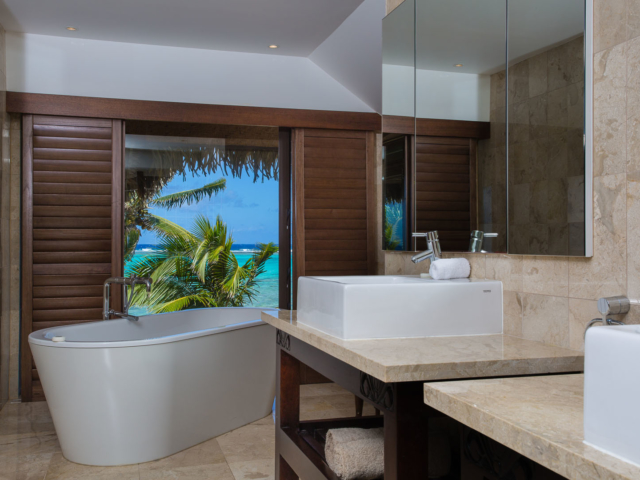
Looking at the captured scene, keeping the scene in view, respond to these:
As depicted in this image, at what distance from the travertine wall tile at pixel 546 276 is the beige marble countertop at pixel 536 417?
0.34 metres

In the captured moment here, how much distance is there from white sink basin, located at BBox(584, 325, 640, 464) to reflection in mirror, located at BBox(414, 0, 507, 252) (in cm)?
103

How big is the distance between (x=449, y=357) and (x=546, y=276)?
465 millimetres

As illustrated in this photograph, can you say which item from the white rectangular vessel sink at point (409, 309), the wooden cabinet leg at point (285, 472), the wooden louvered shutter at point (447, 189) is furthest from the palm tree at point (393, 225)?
the wooden cabinet leg at point (285, 472)

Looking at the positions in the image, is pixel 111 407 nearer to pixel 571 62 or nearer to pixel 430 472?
pixel 430 472

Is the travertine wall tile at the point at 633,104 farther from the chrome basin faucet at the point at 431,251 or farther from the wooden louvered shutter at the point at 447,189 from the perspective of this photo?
the chrome basin faucet at the point at 431,251

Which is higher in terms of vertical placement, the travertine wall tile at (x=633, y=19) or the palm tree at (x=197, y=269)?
the travertine wall tile at (x=633, y=19)

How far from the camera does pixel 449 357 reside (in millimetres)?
1352

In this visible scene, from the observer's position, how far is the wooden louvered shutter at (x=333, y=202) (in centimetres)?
441

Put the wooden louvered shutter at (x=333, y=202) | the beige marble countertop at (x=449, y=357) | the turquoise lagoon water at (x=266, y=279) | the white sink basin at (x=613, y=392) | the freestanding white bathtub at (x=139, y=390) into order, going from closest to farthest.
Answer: the white sink basin at (x=613, y=392)
the beige marble countertop at (x=449, y=357)
the freestanding white bathtub at (x=139, y=390)
the wooden louvered shutter at (x=333, y=202)
the turquoise lagoon water at (x=266, y=279)

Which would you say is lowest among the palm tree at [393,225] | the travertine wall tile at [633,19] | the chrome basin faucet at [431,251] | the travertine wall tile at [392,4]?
the chrome basin faucet at [431,251]

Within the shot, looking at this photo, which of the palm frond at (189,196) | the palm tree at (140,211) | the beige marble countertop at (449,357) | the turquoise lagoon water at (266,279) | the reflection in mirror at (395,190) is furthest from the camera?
the turquoise lagoon water at (266,279)

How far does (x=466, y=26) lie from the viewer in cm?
201

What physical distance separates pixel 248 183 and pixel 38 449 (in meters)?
2.76

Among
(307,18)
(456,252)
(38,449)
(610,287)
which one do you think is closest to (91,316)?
(38,449)
